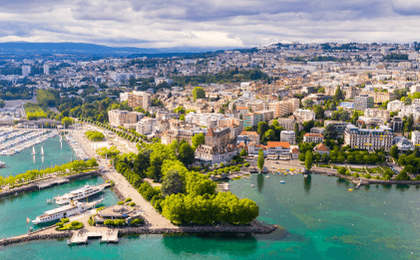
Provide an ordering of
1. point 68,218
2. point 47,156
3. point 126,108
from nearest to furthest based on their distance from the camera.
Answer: point 68,218 < point 47,156 < point 126,108

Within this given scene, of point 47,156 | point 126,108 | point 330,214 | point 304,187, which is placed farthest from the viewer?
point 126,108

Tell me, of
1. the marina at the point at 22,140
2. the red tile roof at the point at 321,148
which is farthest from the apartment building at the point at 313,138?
the marina at the point at 22,140

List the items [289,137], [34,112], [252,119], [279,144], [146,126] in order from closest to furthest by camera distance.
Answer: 1. [279,144]
2. [289,137]
3. [252,119]
4. [146,126]
5. [34,112]

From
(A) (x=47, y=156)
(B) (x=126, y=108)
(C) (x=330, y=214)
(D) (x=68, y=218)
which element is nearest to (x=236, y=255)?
(C) (x=330, y=214)

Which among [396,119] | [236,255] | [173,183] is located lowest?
[236,255]

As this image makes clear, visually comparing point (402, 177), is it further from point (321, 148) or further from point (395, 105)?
point (395, 105)

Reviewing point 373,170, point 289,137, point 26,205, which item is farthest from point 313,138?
point 26,205

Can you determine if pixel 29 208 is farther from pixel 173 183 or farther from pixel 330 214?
pixel 330 214
